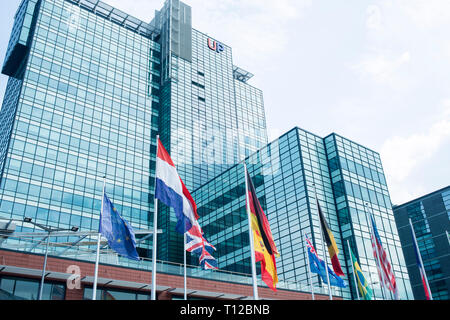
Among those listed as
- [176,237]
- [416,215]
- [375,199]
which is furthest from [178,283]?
[416,215]

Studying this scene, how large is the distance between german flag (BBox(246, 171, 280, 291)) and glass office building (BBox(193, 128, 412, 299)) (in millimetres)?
33753

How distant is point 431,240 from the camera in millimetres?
82812

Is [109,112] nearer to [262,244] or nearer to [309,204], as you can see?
[309,204]

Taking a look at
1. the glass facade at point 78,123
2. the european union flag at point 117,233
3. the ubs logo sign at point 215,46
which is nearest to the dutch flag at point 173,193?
the european union flag at point 117,233

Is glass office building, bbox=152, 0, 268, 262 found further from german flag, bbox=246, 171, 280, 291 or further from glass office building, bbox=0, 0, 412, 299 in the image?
german flag, bbox=246, 171, 280, 291

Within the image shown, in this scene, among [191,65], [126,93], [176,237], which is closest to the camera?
[176,237]

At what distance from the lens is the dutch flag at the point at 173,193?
1827 cm

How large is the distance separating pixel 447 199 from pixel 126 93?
226 feet

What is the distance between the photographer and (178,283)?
32.7 m

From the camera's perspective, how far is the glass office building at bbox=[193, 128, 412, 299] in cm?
5556

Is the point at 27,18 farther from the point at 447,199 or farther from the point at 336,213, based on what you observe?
the point at 447,199

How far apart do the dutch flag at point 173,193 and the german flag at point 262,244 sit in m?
2.87

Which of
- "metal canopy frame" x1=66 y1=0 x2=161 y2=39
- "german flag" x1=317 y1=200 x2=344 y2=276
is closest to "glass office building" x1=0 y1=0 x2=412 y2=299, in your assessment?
"metal canopy frame" x1=66 y1=0 x2=161 y2=39

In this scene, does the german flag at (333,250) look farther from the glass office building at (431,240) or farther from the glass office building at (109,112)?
the glass office building at (431,240)
